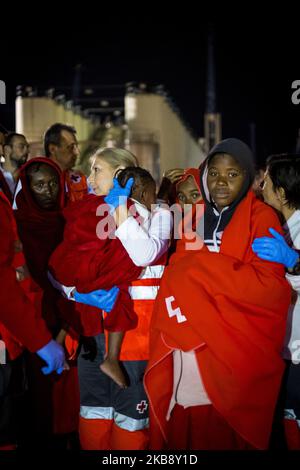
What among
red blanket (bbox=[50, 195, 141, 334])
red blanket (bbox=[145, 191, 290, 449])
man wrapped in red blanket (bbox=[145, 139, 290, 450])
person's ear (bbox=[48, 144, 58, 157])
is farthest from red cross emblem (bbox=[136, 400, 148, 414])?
person's ear (bbox=[48, 144, 58, 157])

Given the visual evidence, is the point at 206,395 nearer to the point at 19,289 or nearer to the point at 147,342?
the point at 147,342

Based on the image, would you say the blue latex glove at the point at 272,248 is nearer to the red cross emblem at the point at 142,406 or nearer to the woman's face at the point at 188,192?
the woman's face at the point at 188,192

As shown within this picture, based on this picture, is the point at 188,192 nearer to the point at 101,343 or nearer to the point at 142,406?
the point at 101,343

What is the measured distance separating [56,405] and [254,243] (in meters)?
2.05

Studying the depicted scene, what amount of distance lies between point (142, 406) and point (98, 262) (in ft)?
2.93

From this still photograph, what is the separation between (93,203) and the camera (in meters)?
3.63

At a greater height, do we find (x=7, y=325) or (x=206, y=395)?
(x=7, y=325)

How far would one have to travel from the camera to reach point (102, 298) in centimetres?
360

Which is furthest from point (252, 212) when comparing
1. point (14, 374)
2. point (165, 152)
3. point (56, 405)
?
point (165, 152)

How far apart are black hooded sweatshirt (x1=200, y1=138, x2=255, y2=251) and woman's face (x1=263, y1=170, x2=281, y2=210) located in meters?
0.65

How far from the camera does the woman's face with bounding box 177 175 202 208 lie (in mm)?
3996

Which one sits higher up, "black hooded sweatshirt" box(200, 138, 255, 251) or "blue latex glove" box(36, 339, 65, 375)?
"black hooded sweatshirt" box(200, 138, 255, 251)

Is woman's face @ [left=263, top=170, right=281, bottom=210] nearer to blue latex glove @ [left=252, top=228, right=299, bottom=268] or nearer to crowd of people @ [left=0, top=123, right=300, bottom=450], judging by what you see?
crowd of people @ [left=0, top=123, right=300, bottom=450]

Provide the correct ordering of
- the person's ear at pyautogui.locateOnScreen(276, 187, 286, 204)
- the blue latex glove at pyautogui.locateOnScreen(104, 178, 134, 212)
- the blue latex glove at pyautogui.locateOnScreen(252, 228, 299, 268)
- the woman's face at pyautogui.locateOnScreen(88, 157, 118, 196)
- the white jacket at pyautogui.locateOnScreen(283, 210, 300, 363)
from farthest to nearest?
the woman's face at pyautogui.locateOnScreen(88, 157, 118, 196) → the person's ear at pyautogui.locateOnScreen(276, 187, 286, 204) → the white jacket at pyautogui.locateOnScreen(283, 210, 300, 363) → the blue latex glove at pyautogui.locateOnScreen(104, 178, 134, 212) → the blue latex glove at pyautogui.locateOnScreen(252, 228, 299, 268)
